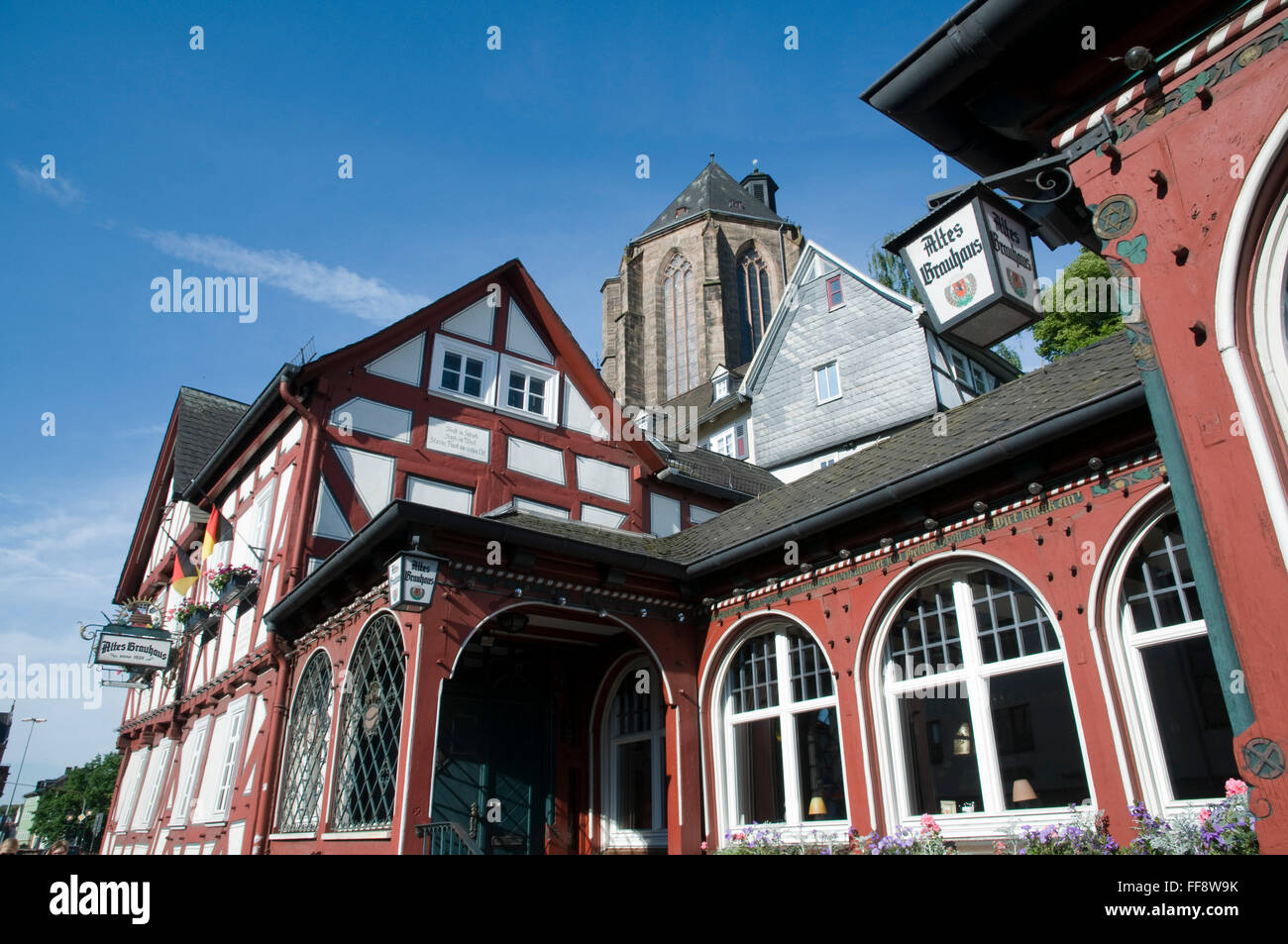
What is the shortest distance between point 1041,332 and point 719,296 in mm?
19838

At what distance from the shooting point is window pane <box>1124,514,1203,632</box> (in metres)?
6.41

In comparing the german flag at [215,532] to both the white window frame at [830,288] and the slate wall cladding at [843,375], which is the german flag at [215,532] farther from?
the white window frame at [830,288]

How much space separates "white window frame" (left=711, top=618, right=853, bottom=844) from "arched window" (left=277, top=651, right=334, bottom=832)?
4.59 meters

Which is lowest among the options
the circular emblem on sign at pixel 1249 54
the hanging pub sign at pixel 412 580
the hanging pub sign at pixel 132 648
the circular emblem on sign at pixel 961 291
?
the hanging pub sign at pixel 412 580

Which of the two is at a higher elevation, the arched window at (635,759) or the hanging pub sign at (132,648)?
the hanging pub sign at (132,648)

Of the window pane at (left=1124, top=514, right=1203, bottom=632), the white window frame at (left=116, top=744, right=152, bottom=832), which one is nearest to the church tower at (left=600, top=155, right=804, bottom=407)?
the white window frame at (left=116, top=744, right=152, bottom=832)

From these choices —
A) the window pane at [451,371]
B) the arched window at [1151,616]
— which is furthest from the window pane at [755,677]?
the window pane at [451,371]

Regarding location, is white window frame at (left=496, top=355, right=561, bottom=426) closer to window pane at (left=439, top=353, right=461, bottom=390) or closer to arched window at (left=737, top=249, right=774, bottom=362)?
window pane at (left=439, top=353, right=461, bottom=390)

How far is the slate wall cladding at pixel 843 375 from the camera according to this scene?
70.0 feet

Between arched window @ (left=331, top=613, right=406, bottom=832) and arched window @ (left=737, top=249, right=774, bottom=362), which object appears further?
arched window @ (left=737, top=249, right=774, bottom=362)

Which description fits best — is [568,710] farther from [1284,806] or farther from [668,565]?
[1284,806]

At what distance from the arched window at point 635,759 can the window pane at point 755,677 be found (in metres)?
1.41

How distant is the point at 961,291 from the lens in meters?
4.98
